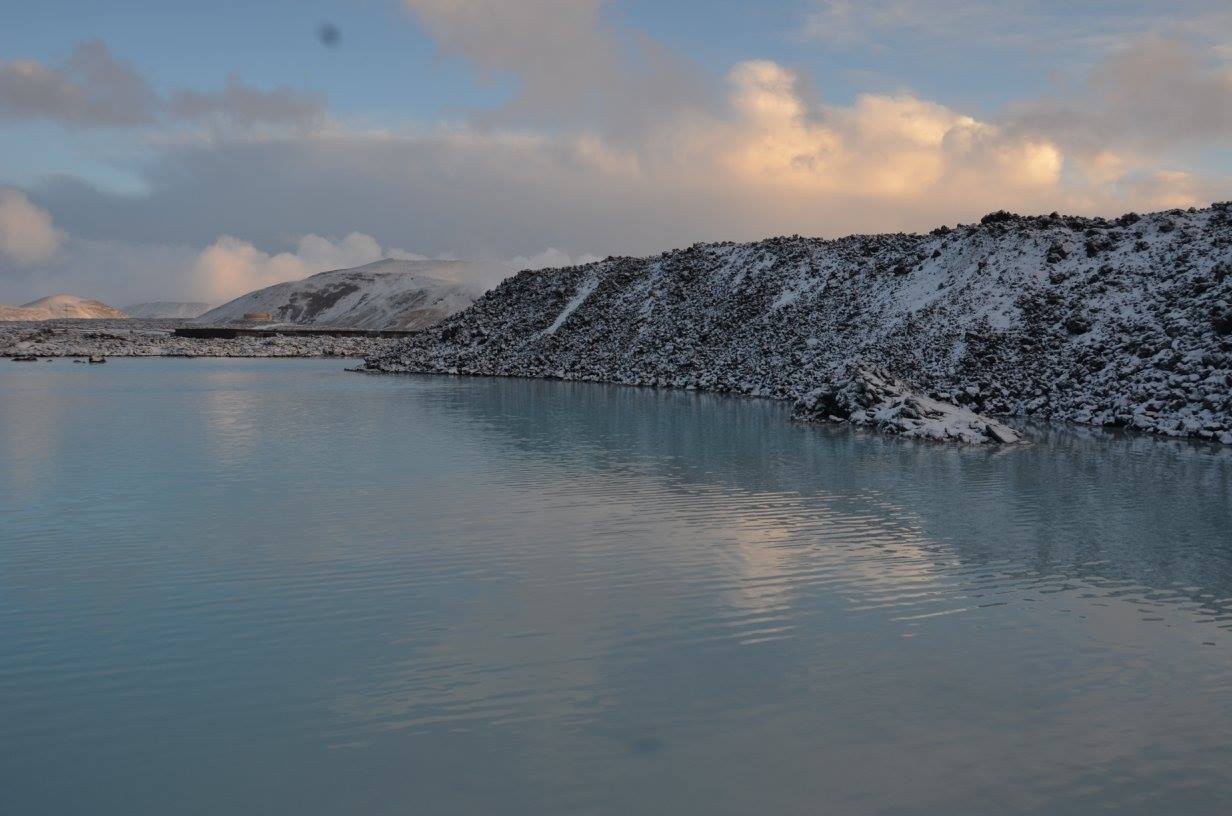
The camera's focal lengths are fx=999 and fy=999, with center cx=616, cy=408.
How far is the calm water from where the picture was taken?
7363mm

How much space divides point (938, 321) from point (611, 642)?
44.5m

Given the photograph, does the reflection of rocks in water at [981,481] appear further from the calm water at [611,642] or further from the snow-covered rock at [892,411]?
the snow-covered rock at [892,411]

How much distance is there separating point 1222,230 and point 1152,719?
46.1 meters

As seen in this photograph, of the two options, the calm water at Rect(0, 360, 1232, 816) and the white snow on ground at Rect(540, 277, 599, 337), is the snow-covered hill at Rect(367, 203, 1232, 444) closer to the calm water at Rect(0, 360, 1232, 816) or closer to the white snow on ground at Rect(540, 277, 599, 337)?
the white snow on ground at Rect(540, 277, 599, 337)

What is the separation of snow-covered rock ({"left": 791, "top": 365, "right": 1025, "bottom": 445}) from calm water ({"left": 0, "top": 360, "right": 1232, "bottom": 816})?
8205 mm

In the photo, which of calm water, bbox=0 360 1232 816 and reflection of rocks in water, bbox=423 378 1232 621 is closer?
calm water, bbox=0 360 1232 816

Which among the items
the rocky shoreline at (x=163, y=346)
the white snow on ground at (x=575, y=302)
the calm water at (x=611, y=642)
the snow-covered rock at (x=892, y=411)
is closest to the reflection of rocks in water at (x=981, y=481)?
the calm water at (x=611, y=642)

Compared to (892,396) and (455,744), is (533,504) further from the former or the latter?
(892,396)

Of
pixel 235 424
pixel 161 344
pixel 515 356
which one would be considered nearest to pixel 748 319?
pixel 515 356

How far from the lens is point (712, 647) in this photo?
10383 mm

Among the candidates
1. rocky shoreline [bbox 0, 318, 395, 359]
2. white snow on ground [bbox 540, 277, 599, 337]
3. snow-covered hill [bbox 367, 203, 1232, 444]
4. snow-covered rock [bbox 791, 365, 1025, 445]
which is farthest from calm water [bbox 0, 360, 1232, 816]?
rocky shoreline [bbox 0, 318, 395, 359]

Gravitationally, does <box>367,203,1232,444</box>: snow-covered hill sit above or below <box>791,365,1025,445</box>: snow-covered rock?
above

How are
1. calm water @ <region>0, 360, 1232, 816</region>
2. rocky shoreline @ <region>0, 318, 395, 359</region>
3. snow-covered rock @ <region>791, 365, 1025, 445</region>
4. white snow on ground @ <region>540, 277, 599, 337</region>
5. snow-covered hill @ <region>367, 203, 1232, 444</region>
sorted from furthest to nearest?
rocky shoreline @ <region>0, 318, 395, 359</region> < white snow on ground @ <region>540, 277, 599, 337</region> < snow-covered hill @ <region>367, 203, 1232, 444</region> < snow-covered rock @ <region>791, 365, 1025, 445</region> < calm water @ <region>0, 360, 1232, 816</region>

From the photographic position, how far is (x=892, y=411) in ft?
114
